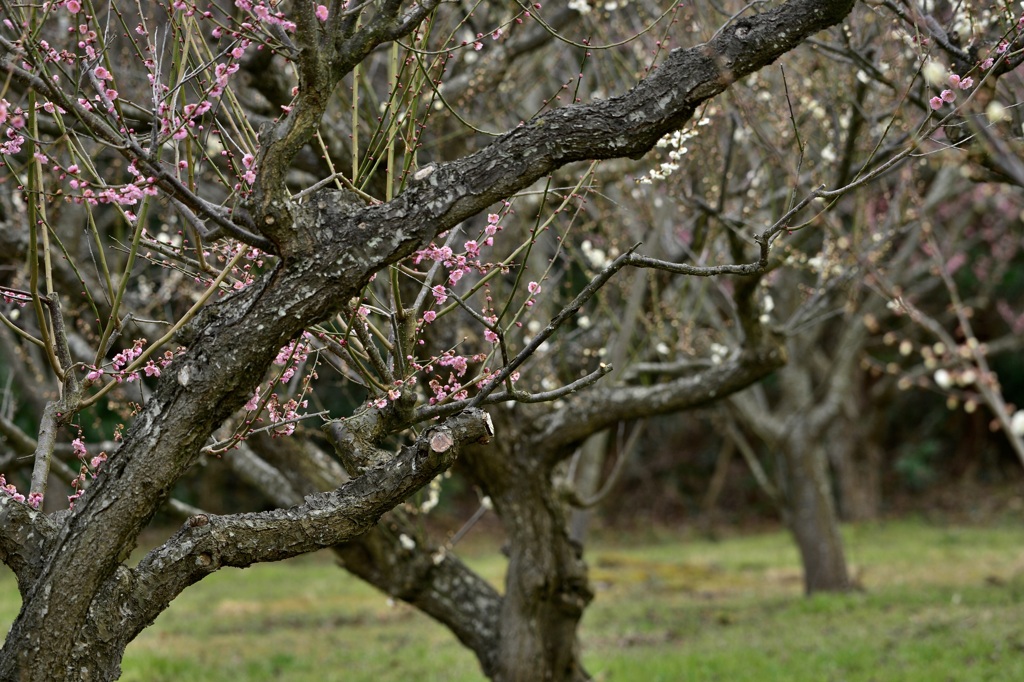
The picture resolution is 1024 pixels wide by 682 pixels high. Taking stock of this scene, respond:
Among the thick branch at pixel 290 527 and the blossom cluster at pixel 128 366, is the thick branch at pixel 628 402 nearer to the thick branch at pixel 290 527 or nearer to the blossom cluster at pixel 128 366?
the thick branch at pixel 290 527

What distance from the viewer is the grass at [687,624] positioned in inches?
294

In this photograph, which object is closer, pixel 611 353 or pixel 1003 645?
pixel 611 353

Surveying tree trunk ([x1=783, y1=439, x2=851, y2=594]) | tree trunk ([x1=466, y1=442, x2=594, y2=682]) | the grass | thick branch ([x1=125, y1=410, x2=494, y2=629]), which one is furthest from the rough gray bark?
tree trunk ([x1=783, y1=439, x2=851, y2=594])

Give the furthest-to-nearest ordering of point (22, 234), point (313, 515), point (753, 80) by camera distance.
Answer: point (753, 80)
point (22, 234)
point (313, 515)

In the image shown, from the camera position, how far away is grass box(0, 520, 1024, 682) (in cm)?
747

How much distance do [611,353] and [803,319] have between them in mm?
1309

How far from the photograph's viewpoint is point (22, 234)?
5.38 m

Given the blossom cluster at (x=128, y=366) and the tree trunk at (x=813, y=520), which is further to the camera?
the tree trunk at (x=813, y=520)

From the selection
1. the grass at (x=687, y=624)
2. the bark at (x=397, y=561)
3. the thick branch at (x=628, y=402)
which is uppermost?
the thick branch at (x=628, y=402)

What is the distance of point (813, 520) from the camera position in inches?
432

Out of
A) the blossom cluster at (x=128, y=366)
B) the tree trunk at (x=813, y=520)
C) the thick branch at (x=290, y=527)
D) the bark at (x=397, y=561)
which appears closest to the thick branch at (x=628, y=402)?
the bark at (x=397, y=561)

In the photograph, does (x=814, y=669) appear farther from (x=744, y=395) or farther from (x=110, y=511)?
(x=110, y=511)

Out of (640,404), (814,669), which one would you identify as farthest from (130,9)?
(814,669)

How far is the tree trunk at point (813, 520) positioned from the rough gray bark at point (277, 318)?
28.6 feet
